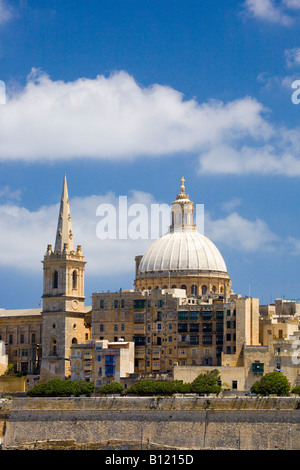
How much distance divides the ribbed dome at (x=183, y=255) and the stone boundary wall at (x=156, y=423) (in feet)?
63.7

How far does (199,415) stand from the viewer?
310 ft

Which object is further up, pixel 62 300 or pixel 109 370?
pixel 62 300

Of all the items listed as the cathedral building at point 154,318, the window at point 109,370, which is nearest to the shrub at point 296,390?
the cathedral building at point 154,318

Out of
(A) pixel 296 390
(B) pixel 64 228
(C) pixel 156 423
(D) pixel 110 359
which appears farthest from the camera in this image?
(B) pixel 64 228

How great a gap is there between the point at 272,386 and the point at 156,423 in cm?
817

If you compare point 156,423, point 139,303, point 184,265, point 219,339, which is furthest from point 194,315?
point 156,423

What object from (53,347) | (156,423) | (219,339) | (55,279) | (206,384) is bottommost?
(156,423)

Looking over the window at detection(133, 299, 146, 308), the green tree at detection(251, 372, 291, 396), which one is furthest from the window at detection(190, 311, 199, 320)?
the green tree at detection(251, 372, 291, 396)

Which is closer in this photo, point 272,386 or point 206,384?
point 272,386

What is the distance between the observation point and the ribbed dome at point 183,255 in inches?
4503

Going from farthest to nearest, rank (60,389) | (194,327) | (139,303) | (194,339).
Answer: (139,303) → (194,327) → (194,339) → (60,389)

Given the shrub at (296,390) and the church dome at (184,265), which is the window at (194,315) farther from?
the shrub at (296,390)

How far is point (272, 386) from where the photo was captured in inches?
3802

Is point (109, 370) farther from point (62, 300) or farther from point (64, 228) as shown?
point (64, 228)
